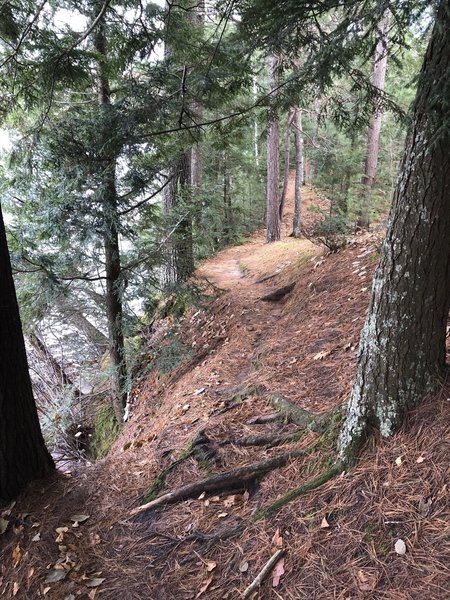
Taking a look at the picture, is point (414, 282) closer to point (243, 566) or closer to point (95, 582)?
point (243, 566)

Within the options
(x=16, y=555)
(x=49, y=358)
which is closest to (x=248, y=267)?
(x=49, y=358)

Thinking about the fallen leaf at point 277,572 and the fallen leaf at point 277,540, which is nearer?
the fallen leaf at point 277,572

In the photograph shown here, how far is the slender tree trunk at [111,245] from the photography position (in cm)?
524

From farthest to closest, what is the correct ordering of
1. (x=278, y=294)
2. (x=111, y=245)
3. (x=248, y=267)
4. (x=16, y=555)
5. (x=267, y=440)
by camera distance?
(x=248, y=267), (x=278, y=294), (x=111, y=245), (x=267, y=440), (x=16, y=555)

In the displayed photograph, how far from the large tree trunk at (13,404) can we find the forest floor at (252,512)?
17cm

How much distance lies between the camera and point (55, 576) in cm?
265

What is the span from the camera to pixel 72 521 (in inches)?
125

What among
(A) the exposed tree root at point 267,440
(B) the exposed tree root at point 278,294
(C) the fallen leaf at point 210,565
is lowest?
(C) the fallen leaf at point 210,565

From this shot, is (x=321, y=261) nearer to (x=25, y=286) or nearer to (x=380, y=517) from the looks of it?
(x=25, y=286)

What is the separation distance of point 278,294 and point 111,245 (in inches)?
124

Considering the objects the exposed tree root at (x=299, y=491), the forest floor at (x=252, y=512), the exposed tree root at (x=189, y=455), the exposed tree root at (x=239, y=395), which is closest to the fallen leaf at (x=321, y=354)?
the forest floor at (x=252, y=512)

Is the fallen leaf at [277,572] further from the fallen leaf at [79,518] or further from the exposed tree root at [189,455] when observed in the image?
the fallen leaf at [79,518]

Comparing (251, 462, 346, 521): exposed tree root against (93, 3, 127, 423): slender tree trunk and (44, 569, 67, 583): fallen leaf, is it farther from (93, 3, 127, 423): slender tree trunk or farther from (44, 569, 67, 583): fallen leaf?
(93, 3, 127, 423): slender tree trunk

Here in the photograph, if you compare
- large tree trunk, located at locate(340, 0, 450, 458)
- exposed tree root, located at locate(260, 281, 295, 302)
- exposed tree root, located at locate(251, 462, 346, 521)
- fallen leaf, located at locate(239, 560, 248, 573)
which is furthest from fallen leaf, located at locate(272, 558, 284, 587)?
exposed tree root, located at locate(260, 281, 295, 302)
